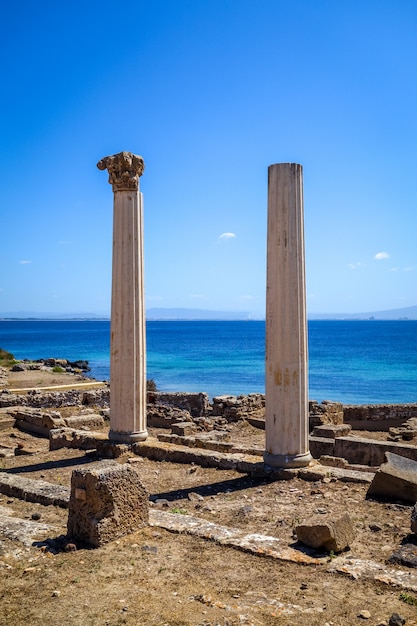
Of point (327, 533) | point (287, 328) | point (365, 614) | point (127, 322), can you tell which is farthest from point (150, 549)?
point (127, 322)

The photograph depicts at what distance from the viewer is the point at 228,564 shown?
5141mm

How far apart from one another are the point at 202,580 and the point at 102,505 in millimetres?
1317

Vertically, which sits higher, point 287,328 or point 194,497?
point 287,328

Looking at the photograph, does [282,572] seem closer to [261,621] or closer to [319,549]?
[319,549]

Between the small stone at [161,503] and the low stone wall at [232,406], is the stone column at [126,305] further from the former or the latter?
the low stone wall at [232,406]

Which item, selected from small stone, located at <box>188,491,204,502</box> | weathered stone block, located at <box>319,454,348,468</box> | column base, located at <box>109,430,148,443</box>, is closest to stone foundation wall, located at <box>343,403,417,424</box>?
weathered stone block, located at <box>319,454,348,468</box>

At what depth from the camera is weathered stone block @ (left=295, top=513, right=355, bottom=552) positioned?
17.5 ft

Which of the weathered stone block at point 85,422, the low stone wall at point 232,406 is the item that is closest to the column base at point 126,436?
the weathered stone block at point 85,422

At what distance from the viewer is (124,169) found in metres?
11.1

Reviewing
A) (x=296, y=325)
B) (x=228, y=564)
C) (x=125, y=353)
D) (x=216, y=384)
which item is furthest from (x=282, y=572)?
(x=216, y=384)

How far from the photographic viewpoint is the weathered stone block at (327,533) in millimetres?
5348

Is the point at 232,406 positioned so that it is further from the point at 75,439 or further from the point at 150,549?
the point at 150,549

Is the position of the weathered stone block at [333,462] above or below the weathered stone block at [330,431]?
above

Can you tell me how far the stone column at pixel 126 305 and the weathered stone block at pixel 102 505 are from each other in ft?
17.0
